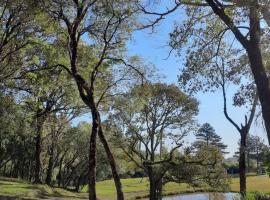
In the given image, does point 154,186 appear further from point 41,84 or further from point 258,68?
point 258,68

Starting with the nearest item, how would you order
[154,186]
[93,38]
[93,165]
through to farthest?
[93,165]
[93,38]
[154,186]

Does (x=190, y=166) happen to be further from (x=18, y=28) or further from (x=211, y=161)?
(x=18, y=28)

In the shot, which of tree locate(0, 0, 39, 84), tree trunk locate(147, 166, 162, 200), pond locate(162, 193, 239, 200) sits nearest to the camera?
tree locate(0, 0, 39, 84)

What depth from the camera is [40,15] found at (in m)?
22.1

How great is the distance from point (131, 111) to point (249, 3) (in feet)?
92.6

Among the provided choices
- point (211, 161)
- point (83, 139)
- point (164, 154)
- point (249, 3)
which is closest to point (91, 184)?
point (249, 3)

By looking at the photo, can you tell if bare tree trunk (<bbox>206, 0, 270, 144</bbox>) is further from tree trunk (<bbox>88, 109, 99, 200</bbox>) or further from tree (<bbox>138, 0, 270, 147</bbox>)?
tree trunk (<bbox>88, 109, 99, 200</bbox>)

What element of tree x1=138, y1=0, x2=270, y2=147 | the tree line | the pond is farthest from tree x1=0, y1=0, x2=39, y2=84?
the pond

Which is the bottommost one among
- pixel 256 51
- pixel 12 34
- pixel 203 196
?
pixel 203 196

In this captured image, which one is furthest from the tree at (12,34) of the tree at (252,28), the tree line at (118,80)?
the tree at (252,28)

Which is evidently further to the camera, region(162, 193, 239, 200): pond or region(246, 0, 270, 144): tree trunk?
region(162, 193, 239, 200): pond

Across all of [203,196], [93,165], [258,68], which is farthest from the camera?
[203,196]

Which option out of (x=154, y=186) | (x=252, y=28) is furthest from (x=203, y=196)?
(x=252, y=28)

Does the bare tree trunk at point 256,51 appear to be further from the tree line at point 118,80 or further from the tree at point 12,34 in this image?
the tree at point 12,34
